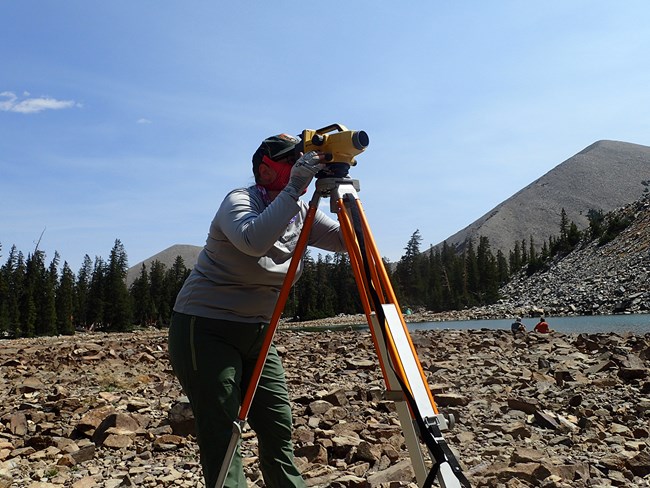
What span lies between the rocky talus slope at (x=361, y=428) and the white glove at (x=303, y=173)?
246 centimetres

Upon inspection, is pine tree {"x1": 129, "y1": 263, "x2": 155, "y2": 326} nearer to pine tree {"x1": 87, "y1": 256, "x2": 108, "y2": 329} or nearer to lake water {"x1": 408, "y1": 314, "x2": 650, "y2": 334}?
pine tree {"x1": 87, "y1": 256, "x2": 108, "y2": 329}

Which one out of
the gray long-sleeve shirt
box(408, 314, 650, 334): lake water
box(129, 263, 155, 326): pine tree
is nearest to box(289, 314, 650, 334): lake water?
box(408, 314, 650, 334): lake water

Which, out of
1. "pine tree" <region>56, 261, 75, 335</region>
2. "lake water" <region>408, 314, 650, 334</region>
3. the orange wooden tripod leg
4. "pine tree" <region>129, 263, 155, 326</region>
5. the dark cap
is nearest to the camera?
the orange wooden tripod leg

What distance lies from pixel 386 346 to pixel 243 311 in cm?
98

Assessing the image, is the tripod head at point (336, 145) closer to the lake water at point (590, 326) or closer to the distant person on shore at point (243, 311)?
the distant person on shore at point (243, 311)

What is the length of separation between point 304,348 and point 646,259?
Result: 3058 inches

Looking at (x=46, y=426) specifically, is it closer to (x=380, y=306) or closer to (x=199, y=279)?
(x=199, y=279)

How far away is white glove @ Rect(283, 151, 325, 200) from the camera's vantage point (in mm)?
2559

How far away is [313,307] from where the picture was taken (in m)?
96.9

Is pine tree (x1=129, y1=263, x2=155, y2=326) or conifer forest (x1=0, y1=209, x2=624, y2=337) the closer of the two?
conifer forest (x1=0, y1=209, x2=624, y2=337)

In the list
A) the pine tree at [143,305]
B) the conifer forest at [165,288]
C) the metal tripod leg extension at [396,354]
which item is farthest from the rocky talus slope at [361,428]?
the pine tree at [143,305]

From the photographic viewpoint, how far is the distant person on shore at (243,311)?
8.53 feet

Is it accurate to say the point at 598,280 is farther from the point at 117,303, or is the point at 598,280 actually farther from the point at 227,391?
the point at 227,391

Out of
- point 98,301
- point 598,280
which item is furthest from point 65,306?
point 598,280
